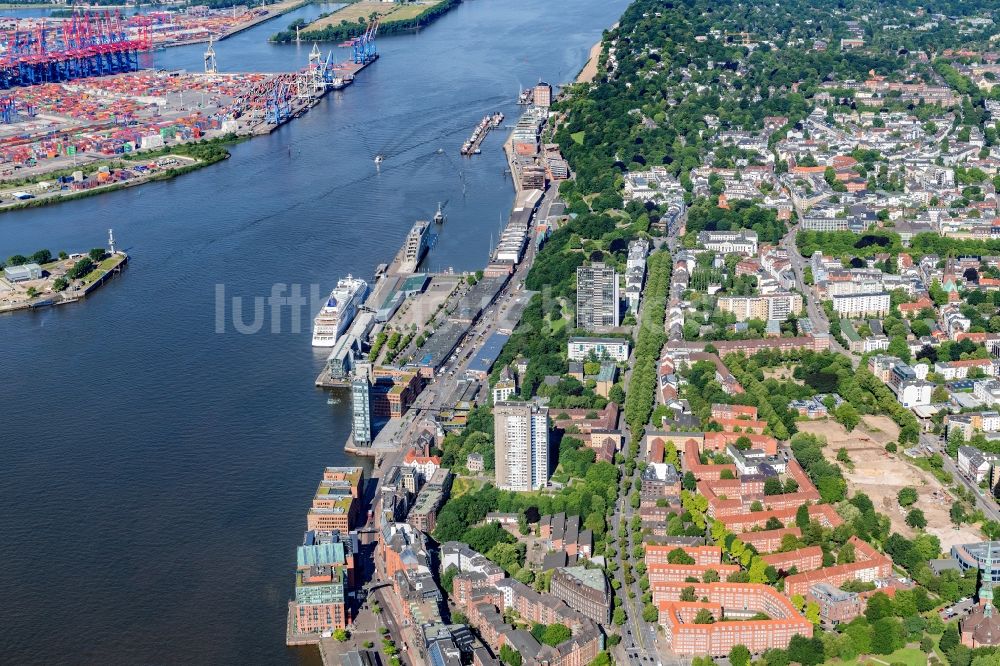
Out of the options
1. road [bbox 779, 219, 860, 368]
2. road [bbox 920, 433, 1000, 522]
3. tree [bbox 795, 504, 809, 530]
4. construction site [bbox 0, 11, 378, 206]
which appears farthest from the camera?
construction site [bbox 0, 11, 378, 206]

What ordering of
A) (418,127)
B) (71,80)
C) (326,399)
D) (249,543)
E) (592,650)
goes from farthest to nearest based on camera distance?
(71,80) < (418,127) < (326,399) < (249,543) < (592,650)

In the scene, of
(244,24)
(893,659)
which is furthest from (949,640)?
(244,24)

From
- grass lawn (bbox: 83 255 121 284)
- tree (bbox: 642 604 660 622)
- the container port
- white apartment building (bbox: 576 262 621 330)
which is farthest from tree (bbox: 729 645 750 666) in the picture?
the container port

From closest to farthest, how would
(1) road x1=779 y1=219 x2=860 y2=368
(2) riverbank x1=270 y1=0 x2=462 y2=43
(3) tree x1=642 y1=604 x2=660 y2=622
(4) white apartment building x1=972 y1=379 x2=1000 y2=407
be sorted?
(3) tree x1=642 y1=604 x2=660 y2=622
(4) white apartment building x1=972 y1=379 x2=1000 y2=407
(1) road x1=779 y1=219 x2=860 y2=368
(2) riverbank x1=270 y1=0 x2=462 y2=43

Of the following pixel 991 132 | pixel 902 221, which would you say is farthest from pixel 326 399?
pixel 991 132

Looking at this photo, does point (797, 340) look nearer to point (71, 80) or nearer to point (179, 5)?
point (71, 80)

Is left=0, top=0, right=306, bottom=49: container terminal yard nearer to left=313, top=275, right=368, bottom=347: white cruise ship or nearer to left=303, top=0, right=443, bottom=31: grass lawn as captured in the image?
left=303, top=0, right=443, bottom=31: grass lawn
